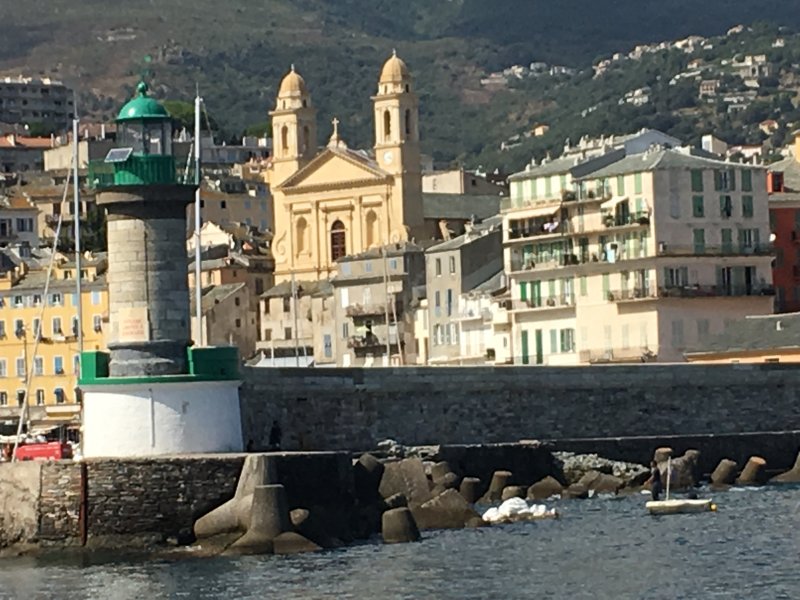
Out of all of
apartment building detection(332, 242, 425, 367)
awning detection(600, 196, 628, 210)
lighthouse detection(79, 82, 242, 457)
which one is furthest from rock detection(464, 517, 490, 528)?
apartment building detection(332, 242, 425, 367)

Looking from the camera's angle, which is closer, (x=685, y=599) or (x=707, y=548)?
(x=685, y=599)

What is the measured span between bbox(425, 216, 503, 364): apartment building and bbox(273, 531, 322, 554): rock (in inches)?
2445

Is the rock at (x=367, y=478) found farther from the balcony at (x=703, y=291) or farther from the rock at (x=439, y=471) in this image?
the balcony at (x=703, y=291)

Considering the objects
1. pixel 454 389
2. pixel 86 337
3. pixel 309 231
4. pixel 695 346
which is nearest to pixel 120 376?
pixel 454 389

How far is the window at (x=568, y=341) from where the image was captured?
319 feet

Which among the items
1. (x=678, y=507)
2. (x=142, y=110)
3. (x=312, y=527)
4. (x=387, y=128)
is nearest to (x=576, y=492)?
(x=678, y=507)

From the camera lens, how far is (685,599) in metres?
41.5

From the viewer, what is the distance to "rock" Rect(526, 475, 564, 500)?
208 feet

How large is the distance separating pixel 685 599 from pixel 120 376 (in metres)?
12.5

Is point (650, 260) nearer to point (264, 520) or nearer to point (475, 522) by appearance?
point (475, 522)

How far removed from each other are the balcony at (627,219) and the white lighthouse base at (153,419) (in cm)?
4570

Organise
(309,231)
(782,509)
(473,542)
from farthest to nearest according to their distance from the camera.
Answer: (309,231), (782,509), (473,542)

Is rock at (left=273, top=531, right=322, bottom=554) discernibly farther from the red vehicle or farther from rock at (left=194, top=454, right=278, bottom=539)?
the red vehicle

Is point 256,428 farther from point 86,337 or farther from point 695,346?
point 86,337
